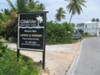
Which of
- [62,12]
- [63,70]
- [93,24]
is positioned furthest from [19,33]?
[93,24]

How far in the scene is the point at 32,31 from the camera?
1764 centimetres

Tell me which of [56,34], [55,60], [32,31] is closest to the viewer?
[32,31]

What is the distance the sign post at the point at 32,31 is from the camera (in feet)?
57.3

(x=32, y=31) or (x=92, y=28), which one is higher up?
(x=32, y=31)

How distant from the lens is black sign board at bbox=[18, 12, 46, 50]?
687 inches

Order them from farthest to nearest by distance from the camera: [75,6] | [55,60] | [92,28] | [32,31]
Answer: [92,28], [75,6], [55,60], [32,31]

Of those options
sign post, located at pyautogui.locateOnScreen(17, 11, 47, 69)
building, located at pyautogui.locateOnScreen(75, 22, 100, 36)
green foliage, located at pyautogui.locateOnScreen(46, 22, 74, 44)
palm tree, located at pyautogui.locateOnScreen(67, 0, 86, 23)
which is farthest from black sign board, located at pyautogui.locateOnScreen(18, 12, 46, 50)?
building, located at pyautogui.locateOnScreen(75, 22, 100, 36)

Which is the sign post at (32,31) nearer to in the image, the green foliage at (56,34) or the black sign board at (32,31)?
the black sign board at (32,31)

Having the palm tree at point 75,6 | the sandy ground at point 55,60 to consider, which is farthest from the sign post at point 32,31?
the palm tree at point 75,6

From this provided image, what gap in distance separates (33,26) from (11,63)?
17.8 ft

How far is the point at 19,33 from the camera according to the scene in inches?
708

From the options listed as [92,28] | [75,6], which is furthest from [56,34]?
[92,28]

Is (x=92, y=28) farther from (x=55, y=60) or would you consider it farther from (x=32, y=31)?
(x=32, y=31)

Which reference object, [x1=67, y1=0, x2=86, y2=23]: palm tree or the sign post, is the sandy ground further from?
[x1=67, y1=0, x2=86, y2=23]: palm tree
